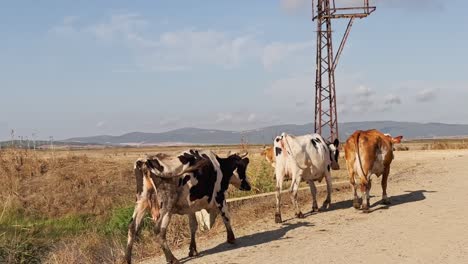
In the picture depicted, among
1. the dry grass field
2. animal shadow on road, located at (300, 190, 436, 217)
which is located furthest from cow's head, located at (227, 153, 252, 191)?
animal shadow on road, located at (300, 190, 436, 217)

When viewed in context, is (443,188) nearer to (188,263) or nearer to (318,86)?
(188,263)

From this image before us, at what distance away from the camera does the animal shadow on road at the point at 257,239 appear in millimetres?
10062

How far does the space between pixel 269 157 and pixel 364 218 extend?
19.2 ft

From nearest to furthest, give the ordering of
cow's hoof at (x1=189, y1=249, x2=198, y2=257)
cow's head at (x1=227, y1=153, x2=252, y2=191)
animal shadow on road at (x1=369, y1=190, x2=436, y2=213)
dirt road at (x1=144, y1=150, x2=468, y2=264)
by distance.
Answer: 1. dirt road at (x1=144, y1=150, x2=468, y2=264)
2. cow's hoof at (x1=189, y1=249, x2=198, y2=257)
3. cow's head at (x1=227, y1=153, x2=252, y2=191)
4. animal shadow on road at (x1=369, y1=190, x2=436, y2=213)

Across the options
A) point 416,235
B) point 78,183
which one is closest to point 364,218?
point 416,235

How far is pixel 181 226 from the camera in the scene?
512 inches

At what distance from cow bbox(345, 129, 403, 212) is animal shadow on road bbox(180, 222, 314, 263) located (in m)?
1.99

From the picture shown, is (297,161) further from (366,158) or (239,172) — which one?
(239,172)

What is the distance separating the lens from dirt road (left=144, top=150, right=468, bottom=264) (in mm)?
8781

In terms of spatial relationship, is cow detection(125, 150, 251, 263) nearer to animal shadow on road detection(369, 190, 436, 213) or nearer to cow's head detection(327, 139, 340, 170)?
animal shadow on road detection(369, 190, 436, 213)

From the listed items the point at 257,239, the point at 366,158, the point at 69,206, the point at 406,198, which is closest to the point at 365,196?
the point at 366,158

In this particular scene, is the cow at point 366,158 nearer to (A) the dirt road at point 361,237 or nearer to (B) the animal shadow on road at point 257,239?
(A) the dirt road at point 361,237

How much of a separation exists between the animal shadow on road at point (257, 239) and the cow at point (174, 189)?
15.2 inches

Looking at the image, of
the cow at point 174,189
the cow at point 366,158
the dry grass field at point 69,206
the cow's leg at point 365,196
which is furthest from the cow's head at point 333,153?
the cow at point 174,189
